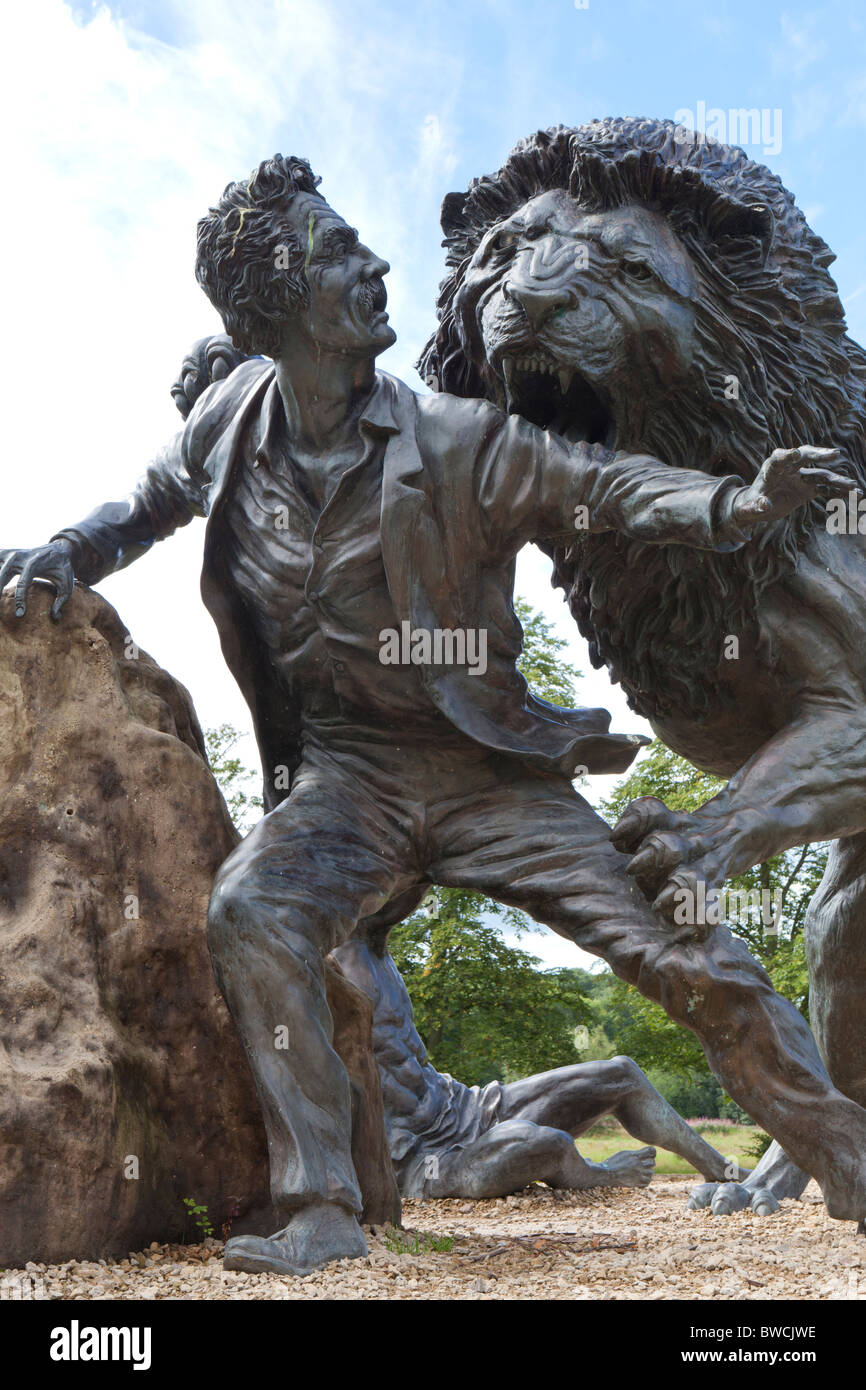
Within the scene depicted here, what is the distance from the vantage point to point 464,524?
459 cm

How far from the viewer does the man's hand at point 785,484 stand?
3818 mm

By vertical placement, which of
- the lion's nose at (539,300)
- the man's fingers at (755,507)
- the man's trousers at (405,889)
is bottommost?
the man's trousers at (405,889)

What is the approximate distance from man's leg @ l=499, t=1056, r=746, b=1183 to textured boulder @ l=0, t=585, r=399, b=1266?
199 centimetres

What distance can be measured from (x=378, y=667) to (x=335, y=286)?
1.17m

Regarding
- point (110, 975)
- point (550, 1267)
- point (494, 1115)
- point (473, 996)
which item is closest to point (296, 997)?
point (110, 975)

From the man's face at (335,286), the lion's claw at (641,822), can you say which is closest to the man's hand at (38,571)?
the man's face at (335,286)

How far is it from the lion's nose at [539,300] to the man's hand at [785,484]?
997 mm

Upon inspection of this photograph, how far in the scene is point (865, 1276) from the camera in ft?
13.1

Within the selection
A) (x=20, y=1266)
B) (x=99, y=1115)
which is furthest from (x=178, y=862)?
(x=20, y=1266)

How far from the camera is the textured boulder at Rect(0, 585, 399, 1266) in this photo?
3.98 meters

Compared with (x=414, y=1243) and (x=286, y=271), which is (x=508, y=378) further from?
(x=414, y=1243)

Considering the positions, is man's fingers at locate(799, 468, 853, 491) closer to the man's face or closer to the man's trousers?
the man's trousers

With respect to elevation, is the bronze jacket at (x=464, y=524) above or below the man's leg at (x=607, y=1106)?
above

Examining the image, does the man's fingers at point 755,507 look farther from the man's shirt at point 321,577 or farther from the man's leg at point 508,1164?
the man's leg at point 508,1164
